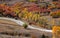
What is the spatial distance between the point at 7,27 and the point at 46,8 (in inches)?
1348

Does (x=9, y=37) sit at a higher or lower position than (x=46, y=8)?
higher

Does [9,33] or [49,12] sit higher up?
[9,33]

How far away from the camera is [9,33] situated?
37219 mm

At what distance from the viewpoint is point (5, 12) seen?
58.4 meters

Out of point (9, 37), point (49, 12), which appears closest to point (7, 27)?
point (9, 37)

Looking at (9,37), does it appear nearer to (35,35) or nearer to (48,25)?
(35,35)

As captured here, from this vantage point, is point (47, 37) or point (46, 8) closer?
point (47, 37)

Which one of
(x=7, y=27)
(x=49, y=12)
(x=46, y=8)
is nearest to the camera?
(x=7, y=27)

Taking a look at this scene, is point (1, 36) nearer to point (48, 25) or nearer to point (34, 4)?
point (48, 25)

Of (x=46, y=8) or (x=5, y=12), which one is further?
(x=46, y=8)

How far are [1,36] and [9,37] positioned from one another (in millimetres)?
1070

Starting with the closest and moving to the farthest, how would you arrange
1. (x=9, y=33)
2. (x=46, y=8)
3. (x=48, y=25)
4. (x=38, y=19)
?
(x=9, y=33) < (x=48, y=25) < (x=38, y=19) < (x=46, y=8)

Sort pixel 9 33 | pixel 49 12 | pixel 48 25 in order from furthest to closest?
pixel 49 12 → pixel 48 25 → pixel 9 33

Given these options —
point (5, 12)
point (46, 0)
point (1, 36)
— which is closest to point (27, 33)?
point (1, 36)
